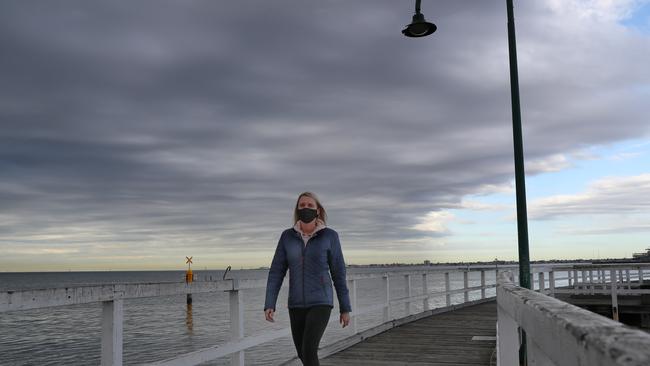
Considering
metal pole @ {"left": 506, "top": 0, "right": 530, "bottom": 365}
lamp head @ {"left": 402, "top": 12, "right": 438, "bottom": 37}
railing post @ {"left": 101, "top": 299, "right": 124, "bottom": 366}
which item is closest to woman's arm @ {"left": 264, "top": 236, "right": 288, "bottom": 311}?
railing post @ {"left": 101, "top": 299, "right": 124, "bottom": 366}

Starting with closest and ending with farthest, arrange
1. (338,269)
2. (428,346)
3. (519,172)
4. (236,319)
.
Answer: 1. (338,269)
2. (236,319)
3. (519,172)
4. (428,346)

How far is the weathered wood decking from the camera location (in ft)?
27.6

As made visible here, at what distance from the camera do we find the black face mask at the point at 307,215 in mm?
5000

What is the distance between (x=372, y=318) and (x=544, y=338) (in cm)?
4502

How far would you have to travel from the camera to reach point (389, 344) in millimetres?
9969

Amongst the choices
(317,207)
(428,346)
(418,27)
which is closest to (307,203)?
(317,207)

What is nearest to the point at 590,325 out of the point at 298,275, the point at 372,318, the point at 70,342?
the point at 298,275

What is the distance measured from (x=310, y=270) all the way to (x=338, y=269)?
292 millimetres

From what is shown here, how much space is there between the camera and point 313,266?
4.95 metres

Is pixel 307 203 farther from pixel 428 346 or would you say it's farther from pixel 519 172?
pixel 428 346

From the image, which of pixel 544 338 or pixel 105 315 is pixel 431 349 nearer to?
pixel 105 315

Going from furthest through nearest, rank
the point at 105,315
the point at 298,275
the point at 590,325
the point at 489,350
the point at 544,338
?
the point at 489,350
the point at 298,275
the point at 105,315
the point at 544,338
the point at 590,325

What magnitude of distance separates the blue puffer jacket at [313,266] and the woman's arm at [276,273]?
0.02m

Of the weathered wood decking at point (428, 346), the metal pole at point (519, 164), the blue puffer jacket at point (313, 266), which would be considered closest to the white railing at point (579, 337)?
the blue puffer jacket at point (313, 266)
